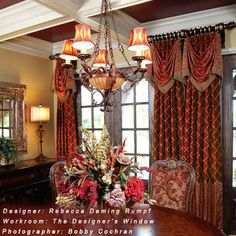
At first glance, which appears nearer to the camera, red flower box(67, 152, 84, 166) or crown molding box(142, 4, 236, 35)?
red flower box(67, 152, 84, 166)

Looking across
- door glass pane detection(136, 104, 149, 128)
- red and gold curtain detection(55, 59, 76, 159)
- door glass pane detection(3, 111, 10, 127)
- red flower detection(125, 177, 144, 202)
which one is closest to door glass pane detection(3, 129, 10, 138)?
door glass pane detection(3, 111, 10, 127)

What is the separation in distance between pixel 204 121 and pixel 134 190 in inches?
66.9

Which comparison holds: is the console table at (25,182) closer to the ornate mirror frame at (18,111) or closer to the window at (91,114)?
the ornate mirror frame at (18,111)

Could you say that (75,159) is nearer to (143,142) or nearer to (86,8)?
(86,8)

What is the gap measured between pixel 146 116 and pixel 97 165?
2066 millimetres

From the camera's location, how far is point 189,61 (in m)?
3.21

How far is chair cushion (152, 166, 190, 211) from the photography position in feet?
7.88

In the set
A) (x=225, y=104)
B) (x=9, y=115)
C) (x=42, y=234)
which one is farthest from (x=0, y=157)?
(x=225, y=104)

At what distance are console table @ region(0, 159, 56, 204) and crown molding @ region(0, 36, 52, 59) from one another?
1602mm

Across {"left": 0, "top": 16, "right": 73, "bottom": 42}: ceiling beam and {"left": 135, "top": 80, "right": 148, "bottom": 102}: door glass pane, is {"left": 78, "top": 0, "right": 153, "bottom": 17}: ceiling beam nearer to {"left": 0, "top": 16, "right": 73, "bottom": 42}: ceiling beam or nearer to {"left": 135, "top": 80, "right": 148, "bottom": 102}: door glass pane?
{"left": 0, "top": 16, "right": 73, "bottom": 42}: ceiling beam

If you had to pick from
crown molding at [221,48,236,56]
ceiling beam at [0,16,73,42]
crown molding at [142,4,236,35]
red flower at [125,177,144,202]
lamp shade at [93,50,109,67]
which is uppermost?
crown molding at [142,4,236,35]

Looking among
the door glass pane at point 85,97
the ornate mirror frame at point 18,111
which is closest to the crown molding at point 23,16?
the ornate mirror frame at point 18,111

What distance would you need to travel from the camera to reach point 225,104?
10.5ft

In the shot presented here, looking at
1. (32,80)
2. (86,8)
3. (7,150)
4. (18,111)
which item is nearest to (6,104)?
(18,111)
